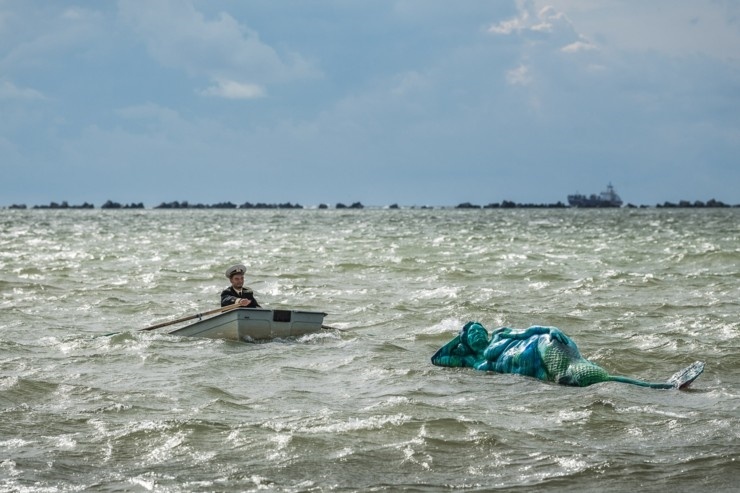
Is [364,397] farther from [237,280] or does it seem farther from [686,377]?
[237,280]

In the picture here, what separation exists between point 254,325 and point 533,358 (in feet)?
15.6

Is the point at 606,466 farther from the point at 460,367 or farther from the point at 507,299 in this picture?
the point at 507,299

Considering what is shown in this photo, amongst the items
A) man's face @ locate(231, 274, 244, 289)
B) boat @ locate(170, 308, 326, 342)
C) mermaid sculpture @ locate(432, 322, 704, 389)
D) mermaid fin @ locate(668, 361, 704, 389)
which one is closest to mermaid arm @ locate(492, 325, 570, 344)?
mermaid sculpture @ locate(432, 322, 704, 389)

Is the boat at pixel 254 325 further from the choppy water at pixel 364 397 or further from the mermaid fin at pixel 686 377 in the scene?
the mermaid fin at pixel 686 377

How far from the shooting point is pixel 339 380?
12.2 meters

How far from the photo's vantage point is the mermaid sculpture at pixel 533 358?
11453mm

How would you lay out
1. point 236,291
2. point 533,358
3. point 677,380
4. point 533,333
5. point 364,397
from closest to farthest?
point 364,397, point 677,380, point 533,358, point 533,333, point 236,291

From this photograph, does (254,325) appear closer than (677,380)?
No

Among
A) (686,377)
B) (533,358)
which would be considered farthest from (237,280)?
(686,377)

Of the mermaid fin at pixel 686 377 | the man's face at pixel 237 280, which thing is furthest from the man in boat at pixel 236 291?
the mermaid fin at pixel 686 377

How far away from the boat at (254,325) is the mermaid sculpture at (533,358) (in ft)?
9.55

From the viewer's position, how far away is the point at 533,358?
11.9 metres

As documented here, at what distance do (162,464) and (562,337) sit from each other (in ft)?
17.2

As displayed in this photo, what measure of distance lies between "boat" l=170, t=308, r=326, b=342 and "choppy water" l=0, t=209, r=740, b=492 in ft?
0.78
